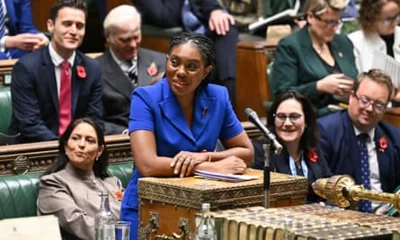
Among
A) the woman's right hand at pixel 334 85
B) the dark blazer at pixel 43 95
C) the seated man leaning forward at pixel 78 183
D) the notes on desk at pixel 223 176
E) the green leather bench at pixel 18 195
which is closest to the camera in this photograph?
the notes on desk at pixel 223 176

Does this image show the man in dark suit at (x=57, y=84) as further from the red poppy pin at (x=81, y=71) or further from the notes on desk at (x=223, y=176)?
the notes on desk at (x=223, y=176)

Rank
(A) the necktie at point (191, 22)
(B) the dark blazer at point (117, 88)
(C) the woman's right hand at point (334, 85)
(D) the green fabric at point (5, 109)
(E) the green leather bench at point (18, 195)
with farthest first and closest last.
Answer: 1. (A) the necktie at point (191, 22)
2. (C) the woman's right hand at point (334, 85)
3. (B) the dark blazer at point (117, 88)
4. (D) the green fabric at point (5, 109)
5. (E) the green leather bench at point (18, 195)

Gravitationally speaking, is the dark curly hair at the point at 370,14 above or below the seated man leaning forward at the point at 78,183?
above

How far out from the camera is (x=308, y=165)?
5.18 meters

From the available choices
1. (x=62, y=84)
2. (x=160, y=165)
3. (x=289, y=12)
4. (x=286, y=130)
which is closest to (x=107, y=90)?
(x=62, y=84)

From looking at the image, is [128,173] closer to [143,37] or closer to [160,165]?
[160,165]

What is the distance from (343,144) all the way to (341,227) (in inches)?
96.8

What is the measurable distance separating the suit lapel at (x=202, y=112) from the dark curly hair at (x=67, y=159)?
1043mm

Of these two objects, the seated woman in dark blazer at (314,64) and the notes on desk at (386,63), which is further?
the notes on desk at (386,63)

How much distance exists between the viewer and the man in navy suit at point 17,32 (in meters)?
6.14

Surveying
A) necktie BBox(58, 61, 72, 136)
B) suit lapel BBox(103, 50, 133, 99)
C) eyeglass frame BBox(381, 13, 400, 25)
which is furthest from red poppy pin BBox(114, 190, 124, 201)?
eyeglass frame BBox(381, 13, 400, 25)

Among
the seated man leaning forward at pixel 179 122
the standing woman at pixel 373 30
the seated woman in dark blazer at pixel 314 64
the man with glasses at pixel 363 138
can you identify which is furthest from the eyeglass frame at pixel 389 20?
the seated man leaning forward at pixel 179 122

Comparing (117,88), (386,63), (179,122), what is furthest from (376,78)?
(179,122)

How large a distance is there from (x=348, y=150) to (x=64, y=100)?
4.52 ft
